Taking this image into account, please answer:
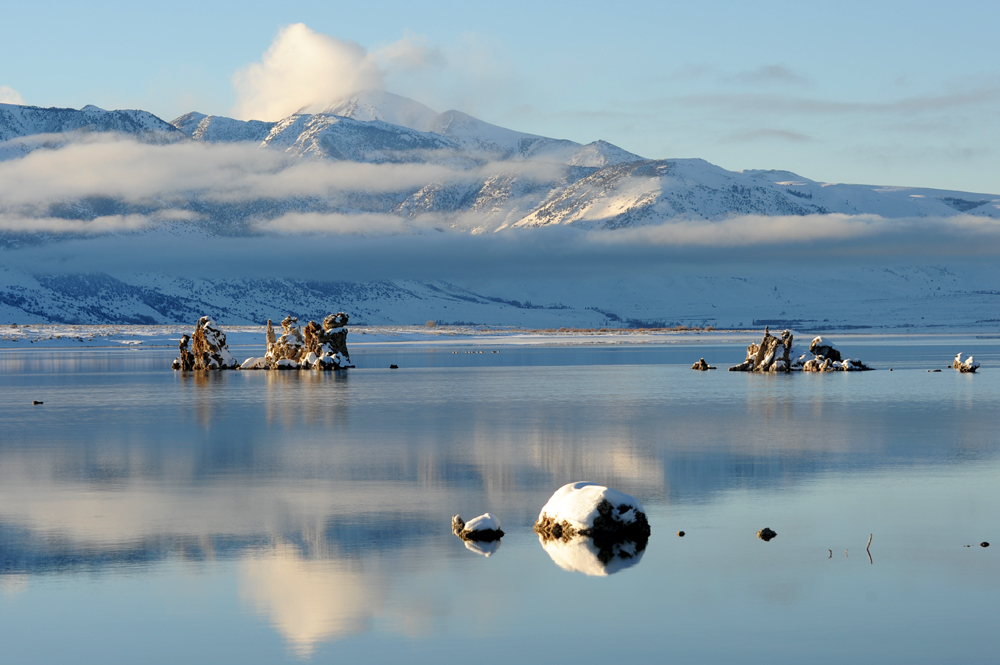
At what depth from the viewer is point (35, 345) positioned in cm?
17262

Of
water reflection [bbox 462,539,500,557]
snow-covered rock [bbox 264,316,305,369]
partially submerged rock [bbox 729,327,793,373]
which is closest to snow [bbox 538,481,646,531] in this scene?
water reflection [bbox 462,539,500,557]

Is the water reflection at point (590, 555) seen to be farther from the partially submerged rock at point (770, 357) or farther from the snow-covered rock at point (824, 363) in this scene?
the snow-covered rock at point (824, 363)

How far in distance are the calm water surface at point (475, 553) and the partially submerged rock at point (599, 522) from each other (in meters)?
0.58

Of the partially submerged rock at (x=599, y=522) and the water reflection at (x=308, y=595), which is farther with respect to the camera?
the partially submerged rock at (x=599, y=522)

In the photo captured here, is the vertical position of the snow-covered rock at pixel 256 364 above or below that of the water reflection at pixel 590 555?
below

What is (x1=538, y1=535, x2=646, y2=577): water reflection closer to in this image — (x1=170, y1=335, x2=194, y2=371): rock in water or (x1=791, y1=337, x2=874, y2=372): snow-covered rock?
(x1=791, y1=337, x2=874, y2=372): snow-covered rock

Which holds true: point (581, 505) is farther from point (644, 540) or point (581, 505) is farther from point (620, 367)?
point (620, 367)

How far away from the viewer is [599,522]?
21.2m

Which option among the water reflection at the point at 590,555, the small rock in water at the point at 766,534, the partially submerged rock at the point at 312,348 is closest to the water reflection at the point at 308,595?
the water reflection at the point at 590,555

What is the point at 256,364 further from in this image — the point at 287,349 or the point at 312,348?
the point at 312,348

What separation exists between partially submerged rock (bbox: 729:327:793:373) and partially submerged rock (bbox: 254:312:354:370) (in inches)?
1198

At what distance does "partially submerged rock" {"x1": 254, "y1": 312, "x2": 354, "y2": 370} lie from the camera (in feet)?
310

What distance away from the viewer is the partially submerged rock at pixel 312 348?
310 feet

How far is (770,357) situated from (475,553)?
223 ft
